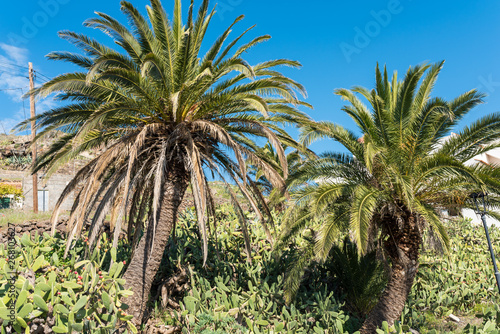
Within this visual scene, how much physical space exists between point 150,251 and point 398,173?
19.0 feet

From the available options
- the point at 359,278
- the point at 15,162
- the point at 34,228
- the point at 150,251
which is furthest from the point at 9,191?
the point at 359,278

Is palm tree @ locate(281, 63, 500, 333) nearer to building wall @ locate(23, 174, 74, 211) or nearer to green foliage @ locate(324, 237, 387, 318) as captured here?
green foliage @ locate(324, 237, 387, 318)

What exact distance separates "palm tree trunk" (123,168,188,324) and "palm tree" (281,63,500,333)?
2.90m

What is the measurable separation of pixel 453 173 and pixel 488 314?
453 centimetres

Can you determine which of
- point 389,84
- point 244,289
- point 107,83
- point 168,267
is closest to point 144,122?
point 107,83

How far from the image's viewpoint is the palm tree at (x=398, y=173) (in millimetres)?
7773

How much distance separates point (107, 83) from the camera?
7941mm

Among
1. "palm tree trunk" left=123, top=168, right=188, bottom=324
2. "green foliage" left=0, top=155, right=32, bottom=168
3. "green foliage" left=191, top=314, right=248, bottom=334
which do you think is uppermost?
"green foliage" left=0, top=155, right=32, bottom=168

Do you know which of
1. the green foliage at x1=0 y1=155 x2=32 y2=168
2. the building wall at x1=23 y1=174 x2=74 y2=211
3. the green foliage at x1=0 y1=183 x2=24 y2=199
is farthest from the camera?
the green foliage at x1=0 y1=155 x2=32 y2=168

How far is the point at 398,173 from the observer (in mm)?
7559

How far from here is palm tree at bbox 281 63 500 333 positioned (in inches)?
306

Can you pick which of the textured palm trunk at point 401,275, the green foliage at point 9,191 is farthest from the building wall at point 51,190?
the textured palm trunk at point 401,275

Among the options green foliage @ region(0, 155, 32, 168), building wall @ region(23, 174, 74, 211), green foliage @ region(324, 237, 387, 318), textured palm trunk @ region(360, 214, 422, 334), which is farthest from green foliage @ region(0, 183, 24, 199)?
textured palm trunk @ region(360, 214, 422, 334)

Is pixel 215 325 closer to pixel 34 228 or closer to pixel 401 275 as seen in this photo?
pixel 401 275
